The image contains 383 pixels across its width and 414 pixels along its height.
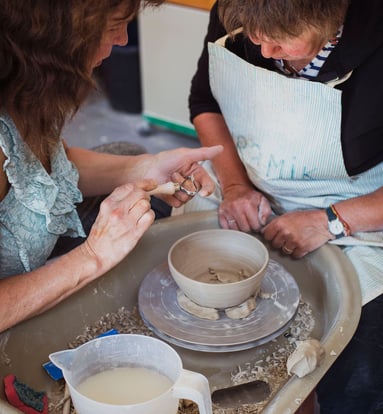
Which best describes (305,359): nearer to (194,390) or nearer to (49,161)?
(194,390)

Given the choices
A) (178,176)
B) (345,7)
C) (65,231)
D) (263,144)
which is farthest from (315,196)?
(65,231)

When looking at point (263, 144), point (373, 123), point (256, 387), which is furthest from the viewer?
point (263, 144)

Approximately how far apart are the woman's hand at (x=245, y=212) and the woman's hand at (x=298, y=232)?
0.11 ft

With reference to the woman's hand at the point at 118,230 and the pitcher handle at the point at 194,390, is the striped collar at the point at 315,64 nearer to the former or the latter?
the woman's hand at the point at 118,230

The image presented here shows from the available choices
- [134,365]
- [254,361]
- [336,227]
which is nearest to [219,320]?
[254,361]

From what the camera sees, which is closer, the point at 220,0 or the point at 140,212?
the point at 140,212

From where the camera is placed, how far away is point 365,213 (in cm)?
147

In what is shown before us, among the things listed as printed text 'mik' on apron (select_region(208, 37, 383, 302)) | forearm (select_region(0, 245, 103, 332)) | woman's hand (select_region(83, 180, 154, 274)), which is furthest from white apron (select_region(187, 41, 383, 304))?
forearm (select_region(0, 245, 103, 332))

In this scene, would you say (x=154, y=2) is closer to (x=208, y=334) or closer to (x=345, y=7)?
(x=345, y=7)

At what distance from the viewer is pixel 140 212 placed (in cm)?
123

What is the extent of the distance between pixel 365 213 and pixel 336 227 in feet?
0.24

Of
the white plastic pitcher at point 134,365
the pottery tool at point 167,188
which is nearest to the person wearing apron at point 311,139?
the pottery tool at point 167,188

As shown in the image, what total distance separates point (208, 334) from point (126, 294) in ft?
0.77

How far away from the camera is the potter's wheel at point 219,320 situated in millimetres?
1232
